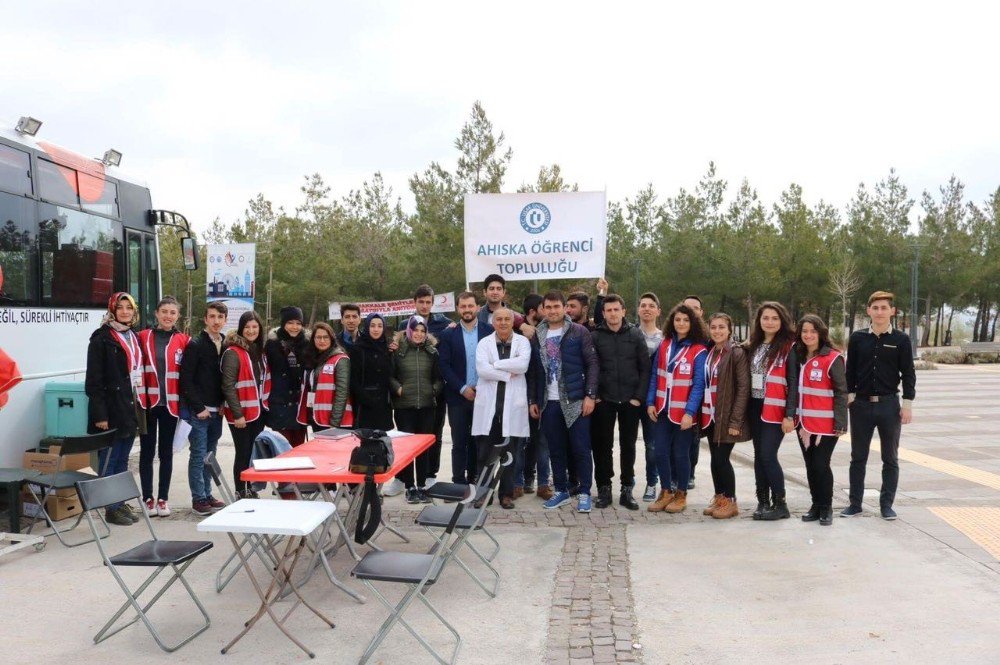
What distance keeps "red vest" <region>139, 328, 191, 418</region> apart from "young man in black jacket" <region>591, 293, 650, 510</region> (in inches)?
139

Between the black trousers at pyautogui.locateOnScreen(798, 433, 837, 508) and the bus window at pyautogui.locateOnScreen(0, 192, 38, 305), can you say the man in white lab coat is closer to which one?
the black trousers at pyautogui.locateOnScreen(798, 433, 837, 508)

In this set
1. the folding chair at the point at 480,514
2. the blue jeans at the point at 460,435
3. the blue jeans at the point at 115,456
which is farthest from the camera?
the blue jeans at the point at 460,435

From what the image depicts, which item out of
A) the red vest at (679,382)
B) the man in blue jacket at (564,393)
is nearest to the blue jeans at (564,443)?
the man in blue jacket at (564,393)

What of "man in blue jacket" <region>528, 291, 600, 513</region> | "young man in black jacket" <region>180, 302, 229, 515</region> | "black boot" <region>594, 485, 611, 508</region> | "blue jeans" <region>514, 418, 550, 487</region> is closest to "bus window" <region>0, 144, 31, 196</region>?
"young man in black jacket" <region>180, 302, 229, 515</region>

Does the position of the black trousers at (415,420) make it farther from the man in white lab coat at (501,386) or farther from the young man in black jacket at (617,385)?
the young man in black jacket at (617,385)

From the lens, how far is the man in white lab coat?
21.1 feet

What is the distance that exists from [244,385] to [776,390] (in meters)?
4.34

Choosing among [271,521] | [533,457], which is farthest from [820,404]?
[271,521]

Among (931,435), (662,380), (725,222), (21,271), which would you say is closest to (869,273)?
(725,222)

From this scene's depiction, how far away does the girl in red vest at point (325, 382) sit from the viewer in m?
6.57

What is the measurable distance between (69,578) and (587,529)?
358 cm

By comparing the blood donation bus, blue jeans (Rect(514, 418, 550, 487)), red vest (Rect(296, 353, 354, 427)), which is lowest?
blue jeans (Rect(514, 418, 550, 487))

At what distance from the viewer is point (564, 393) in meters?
6.43

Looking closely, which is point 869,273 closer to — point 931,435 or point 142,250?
point 931,435
